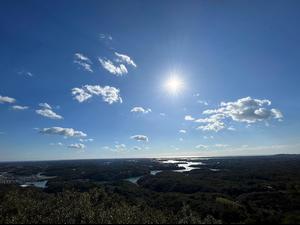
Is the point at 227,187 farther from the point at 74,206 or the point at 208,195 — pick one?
the point at 74,206

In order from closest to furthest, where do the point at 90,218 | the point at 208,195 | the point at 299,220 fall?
1. the point at 299,220
2. the point at 90,218
3. the point at 208,195

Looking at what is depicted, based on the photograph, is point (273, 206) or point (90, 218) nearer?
point (90, 218)

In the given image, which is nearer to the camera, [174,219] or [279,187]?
[174,219]

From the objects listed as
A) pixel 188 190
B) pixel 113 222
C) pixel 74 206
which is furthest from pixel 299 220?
pixel 188 190

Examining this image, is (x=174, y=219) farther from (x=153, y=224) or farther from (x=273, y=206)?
(x=273, y=206)

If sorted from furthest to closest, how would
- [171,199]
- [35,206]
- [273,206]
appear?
[171,199] → [273,206] → [35,206]

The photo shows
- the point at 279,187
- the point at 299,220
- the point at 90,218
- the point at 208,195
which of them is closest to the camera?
the point at 299,220

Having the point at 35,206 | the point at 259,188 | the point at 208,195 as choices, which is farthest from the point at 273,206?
the point at 35,206

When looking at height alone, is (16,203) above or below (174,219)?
above

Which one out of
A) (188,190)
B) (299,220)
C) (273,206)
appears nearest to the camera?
(299,220)
